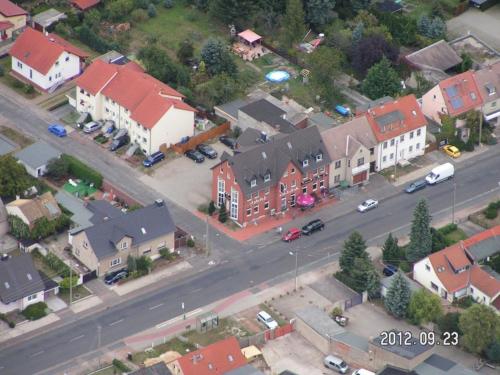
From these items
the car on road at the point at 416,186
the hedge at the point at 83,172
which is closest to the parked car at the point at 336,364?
the car on road at the point at 416,186

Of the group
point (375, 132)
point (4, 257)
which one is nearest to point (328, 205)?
point (375, 132)

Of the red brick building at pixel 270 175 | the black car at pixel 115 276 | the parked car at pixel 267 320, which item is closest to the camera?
the parked car at pixel 267 320

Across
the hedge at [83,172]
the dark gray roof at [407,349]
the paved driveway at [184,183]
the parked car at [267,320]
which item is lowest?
the parked car at [267,320]

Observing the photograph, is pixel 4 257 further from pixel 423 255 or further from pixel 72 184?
pixel 423 255

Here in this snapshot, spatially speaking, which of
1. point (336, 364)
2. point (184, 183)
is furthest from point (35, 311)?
point (336, 364)

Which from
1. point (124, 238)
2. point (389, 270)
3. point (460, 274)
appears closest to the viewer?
point (460, 274)

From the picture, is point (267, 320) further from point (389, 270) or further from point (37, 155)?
point (37, 155)

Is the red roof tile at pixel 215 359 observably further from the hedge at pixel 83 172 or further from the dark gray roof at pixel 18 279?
the hedge at pixel 83 172

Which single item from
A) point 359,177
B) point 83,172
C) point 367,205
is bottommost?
point 367,205
